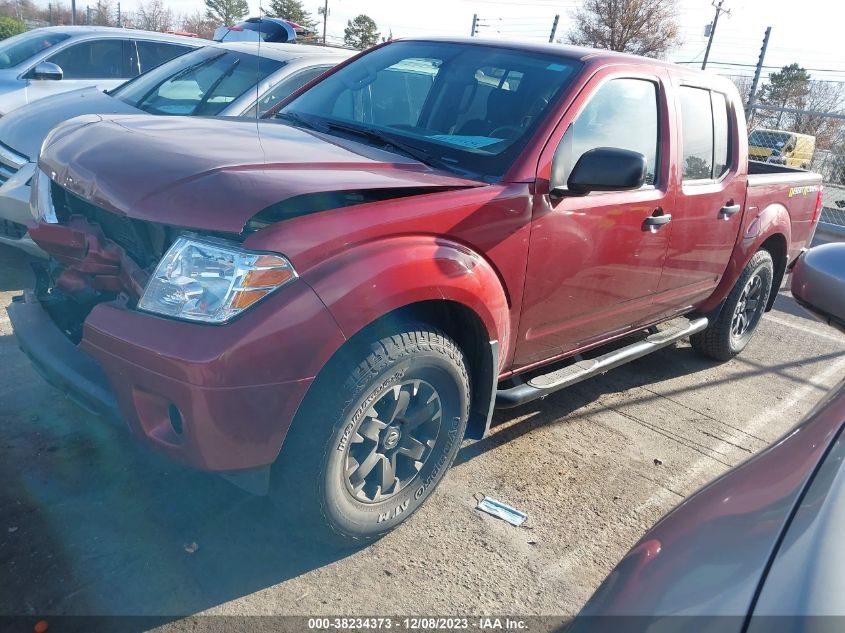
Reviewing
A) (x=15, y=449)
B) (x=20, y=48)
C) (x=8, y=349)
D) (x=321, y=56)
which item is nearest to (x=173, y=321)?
(x=15, y=449)

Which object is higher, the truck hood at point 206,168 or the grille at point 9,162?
the truck hood at point 206,168

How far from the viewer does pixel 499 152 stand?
308 centimetres

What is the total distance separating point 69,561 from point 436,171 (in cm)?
199

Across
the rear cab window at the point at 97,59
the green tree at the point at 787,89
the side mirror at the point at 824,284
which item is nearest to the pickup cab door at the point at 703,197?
the side mirror at the point at 824,284

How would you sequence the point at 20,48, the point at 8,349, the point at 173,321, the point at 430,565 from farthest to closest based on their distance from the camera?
1. the point at 20,48
2. the point at 8,349
3. the point at 430,565
4. the point at 173,321

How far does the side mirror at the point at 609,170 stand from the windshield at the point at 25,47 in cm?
699

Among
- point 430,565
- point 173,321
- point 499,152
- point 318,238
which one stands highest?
point 499,152

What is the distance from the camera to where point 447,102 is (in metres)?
3.45

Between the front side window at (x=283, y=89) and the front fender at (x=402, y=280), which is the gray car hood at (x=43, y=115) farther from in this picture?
the front fender at (x=402, y=280)

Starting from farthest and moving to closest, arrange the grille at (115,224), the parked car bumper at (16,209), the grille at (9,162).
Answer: the grille at (9,162), the parked car bumper at (16,209), the grille at (115,224)

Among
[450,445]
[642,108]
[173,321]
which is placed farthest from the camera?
[642,108]

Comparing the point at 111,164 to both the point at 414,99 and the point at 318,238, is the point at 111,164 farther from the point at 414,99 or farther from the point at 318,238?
the point at 414,99

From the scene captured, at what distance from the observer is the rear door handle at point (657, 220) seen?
3602mm

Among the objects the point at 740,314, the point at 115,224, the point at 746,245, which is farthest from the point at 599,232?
the point at 740,314
